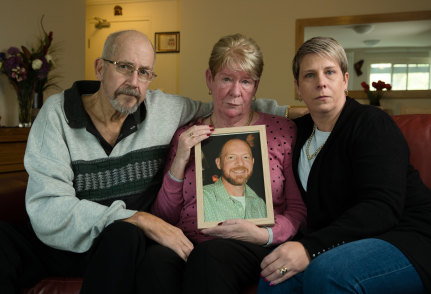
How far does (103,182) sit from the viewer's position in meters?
1.46

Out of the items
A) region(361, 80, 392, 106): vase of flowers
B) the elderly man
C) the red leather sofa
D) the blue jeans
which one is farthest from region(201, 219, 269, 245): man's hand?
region(361, 80, 392, 106): vase of flowers

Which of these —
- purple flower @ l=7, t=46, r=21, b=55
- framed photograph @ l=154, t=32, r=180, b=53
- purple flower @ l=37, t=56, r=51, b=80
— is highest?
framed photograph @ l=154, t=32, r=180, b=53

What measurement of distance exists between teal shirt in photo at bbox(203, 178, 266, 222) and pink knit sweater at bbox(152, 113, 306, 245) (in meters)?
0.12

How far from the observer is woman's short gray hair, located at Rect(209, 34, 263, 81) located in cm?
145

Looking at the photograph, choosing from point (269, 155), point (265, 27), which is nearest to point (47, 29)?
point (265, 27)

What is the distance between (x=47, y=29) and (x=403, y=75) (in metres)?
3.89

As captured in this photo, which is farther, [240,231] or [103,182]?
[103,182]

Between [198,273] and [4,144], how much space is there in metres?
2.48

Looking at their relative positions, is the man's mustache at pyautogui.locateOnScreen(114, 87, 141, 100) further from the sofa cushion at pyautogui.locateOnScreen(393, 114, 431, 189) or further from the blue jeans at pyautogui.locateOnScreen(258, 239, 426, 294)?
the sofa cushion at pyautogui.locateOnScreen(393, 114, 431, 189)

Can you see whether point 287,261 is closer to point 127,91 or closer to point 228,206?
point 228,206

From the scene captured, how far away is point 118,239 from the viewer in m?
1.17

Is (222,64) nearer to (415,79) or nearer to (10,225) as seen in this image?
(10,225)

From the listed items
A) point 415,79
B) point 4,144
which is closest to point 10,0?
point 4,144

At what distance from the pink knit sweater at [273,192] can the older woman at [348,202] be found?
0.06 m
